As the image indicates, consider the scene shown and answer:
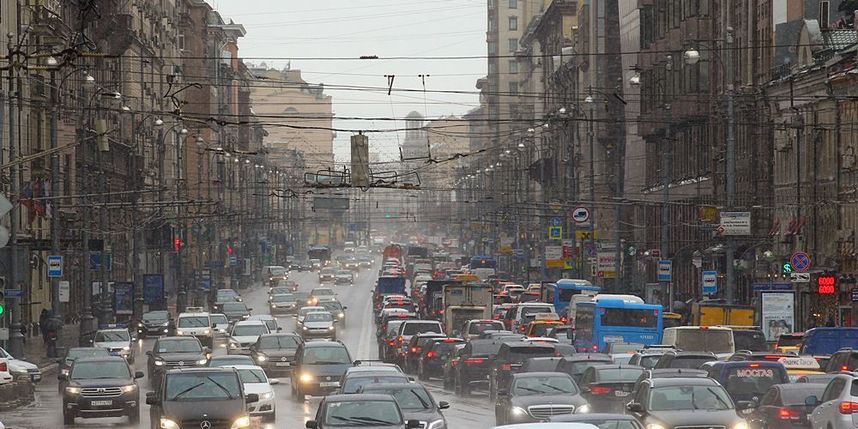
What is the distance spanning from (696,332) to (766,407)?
1905 cm

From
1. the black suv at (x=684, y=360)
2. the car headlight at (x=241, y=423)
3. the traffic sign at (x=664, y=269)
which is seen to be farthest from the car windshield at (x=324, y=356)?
the traffic sign at (x=664, y=269)

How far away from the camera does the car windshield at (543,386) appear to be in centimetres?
3219

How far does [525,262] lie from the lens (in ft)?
483

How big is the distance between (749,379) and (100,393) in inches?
515

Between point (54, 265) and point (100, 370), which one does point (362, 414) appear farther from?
point (54, 265)

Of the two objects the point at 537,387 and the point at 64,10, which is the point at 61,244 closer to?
the point at 64,10

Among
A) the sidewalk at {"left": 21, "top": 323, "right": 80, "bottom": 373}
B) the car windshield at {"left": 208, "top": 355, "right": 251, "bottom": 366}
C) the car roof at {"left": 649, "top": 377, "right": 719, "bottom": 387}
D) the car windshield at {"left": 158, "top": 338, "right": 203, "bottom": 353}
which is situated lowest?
the sidewalk at {"left": 21, "top": 323, "right": 80, "bottom": 373}

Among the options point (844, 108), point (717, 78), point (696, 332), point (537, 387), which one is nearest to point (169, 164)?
point (717, 78)

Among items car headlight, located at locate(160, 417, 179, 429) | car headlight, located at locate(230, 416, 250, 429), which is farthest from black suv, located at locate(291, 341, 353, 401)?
car headlight, located at locate(160, 417, 179, 429)

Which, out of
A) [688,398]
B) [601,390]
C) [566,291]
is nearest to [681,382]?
[688,398]

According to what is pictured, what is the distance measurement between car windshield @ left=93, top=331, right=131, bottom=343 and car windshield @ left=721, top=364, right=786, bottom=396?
3127 cm

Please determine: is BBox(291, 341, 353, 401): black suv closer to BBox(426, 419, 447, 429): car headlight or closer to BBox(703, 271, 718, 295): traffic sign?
BBox(426, 419, 447, 429): car headlight

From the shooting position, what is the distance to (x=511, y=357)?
1657 inches

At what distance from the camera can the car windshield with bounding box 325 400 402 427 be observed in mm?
24406
